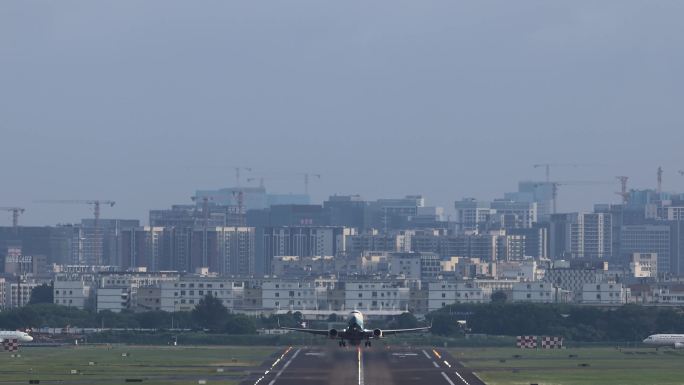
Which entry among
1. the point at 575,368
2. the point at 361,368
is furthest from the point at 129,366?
the point at 575,368

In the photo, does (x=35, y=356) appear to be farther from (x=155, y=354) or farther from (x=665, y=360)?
(x=665, y=360)

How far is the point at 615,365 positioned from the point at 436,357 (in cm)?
1791

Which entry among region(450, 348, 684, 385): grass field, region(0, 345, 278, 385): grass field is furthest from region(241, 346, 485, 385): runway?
region(0, 345, 278, 385): grass field

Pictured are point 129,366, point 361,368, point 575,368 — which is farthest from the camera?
point 129,366

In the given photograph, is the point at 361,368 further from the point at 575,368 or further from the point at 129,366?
the point at 129,366

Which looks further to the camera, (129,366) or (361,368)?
(129,366)

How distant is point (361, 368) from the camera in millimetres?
161000

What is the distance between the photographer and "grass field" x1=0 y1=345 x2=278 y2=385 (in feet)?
505

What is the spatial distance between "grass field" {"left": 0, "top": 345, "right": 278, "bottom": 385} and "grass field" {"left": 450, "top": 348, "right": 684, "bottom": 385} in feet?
62.3

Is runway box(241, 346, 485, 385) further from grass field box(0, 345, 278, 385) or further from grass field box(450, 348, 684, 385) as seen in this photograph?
Result: grass field box(0, 345, 278, 385)

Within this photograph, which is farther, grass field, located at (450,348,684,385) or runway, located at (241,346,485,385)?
grass field, located at (450,348,684,385)

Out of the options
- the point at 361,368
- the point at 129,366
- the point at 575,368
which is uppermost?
the point at 361,368

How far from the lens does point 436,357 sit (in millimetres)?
186375

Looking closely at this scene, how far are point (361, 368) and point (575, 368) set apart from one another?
1963cm
